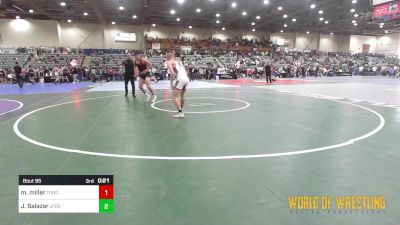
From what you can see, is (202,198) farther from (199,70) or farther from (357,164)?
(199,70)

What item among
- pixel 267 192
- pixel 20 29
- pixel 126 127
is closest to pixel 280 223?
pixel 267 192

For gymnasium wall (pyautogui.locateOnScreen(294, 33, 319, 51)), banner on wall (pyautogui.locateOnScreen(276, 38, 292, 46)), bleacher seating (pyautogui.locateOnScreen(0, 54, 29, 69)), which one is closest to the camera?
bleacher seating (pyautogui.locateOnScreen(0, 54, 29, 69))

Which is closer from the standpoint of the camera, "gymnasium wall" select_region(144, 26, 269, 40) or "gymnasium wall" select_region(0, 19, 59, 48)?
"gymnasium wall" select_region(0, 19, 59, 48)

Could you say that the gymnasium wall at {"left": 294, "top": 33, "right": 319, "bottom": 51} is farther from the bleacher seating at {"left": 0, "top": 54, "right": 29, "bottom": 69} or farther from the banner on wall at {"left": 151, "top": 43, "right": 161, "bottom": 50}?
the bleacher seating at {"left": 0, "top": 54, "right": 29, "bottom": 69}

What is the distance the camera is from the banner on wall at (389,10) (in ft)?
54.7

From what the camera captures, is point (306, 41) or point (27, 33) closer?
point (27, 33)

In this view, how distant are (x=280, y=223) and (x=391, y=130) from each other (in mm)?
4634
